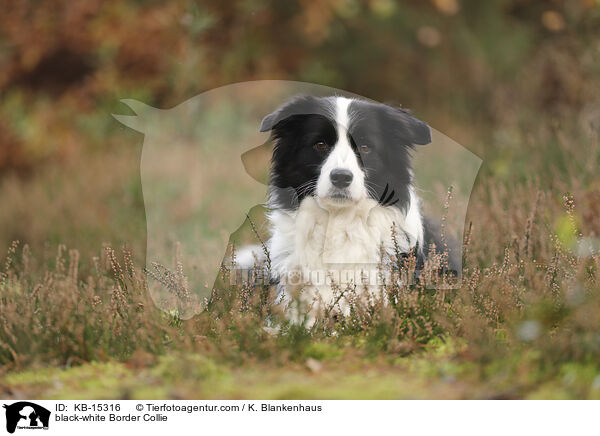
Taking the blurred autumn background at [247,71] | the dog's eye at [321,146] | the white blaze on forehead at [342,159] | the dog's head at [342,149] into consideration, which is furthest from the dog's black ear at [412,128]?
the blurred autumn background at [247,71]

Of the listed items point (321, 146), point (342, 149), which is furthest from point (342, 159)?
point (321, 146)

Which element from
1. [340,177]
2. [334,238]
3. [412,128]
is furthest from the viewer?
[334,238]

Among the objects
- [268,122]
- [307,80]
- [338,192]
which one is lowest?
[338,192]

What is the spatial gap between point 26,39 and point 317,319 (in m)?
7.83

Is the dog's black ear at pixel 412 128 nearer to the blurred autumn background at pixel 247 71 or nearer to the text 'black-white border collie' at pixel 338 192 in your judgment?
the text 'black-white border collie' at pixel 338 192

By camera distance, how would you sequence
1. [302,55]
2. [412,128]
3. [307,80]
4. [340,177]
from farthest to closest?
1. [302,55]
2. [307,80]
3. [412,128]
4. [340,177]

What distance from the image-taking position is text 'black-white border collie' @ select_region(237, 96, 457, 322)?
10.7ft

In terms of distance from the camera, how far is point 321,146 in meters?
3.29

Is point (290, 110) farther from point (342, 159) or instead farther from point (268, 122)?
point (342, 159)

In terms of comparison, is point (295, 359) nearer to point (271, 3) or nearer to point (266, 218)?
point (266, 218)

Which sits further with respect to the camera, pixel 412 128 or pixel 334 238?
pixel 334 238

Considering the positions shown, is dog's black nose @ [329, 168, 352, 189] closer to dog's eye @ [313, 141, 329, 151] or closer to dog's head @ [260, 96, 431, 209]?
dog's head @ [260, 96, 431, 209]

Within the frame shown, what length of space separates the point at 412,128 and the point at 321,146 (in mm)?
509

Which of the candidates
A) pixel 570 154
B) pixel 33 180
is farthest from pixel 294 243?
pixel 33 180
